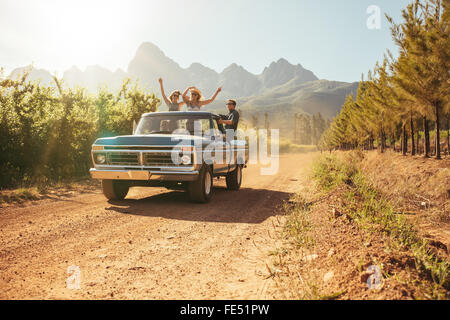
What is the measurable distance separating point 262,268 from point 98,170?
183 inches

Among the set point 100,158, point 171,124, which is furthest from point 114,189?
point 171,124

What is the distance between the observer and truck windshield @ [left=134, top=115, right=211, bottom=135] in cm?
772

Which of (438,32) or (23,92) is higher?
(438,32)

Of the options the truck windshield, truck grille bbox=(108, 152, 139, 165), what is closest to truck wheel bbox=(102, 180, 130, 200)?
truck grille bbox=(108, 152, 139, 165)

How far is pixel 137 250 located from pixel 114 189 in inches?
146

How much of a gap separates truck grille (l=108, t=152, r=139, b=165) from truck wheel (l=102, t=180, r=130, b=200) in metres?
0.67

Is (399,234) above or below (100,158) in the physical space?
below

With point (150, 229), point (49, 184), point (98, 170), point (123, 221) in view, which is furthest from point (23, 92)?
point (150, 229)

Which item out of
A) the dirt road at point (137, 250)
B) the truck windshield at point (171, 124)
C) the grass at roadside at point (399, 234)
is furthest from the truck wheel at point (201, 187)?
the grass at roadside at point (399, 234)

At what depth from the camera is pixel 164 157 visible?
6516 millimetres

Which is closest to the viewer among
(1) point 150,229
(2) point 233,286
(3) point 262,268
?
(2) point 233,286

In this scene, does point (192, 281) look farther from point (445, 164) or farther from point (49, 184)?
point (445, 164)

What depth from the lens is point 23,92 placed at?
35.7ft

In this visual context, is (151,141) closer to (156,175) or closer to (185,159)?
(156,175)
